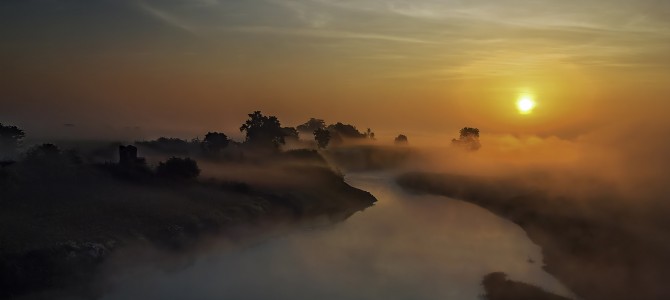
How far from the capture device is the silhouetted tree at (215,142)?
412ft

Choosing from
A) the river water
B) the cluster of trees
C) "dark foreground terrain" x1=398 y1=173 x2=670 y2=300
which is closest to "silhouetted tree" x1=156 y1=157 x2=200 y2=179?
the cluster of trees

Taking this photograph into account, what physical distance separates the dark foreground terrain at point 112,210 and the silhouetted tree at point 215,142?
21.3m

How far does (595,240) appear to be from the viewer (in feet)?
199

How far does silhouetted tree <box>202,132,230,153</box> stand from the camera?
412 ft

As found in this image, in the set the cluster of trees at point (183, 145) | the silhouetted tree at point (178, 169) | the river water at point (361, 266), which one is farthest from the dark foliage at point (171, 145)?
the river water at point (361, 266)

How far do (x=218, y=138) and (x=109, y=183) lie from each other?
54.3 metres

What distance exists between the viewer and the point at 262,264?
183ft

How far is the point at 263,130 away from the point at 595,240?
352 ft

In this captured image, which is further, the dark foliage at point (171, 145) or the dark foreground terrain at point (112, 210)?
the dark foliage at point (171, 145)

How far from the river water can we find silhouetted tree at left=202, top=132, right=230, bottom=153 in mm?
52842

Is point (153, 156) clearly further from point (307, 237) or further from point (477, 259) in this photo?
point (477, 259)

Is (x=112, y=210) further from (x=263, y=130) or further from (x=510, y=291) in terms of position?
(x=263, y=130)

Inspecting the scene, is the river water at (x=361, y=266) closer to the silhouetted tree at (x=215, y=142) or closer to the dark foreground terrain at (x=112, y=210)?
the dark foreground terrain at (x=112, y=210)

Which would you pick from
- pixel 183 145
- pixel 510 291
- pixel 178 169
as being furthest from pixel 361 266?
pixel 183 145
